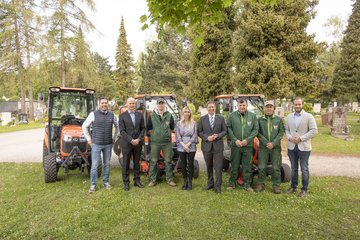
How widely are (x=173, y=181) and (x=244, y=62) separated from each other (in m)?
10.3

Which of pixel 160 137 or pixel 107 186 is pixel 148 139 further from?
pixel 107 186

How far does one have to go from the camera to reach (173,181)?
Answer: 6.83 meters

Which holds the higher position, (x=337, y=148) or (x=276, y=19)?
(x=276, y=19)

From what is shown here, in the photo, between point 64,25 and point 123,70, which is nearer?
point 64,25

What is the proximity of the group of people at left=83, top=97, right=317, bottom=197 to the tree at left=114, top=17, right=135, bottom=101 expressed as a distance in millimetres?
43170

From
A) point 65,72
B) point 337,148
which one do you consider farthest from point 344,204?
point 65,72

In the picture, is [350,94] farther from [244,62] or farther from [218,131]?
[218,131]

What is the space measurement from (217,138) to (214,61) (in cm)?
1436

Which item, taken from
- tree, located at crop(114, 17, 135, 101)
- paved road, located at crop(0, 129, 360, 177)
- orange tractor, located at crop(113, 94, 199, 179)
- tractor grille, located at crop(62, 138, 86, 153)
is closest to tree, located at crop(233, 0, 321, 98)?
paved road, located at crop(0, 129, 360, 177)

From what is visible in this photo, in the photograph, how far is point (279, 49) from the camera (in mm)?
14406

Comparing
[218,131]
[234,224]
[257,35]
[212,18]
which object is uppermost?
[257,35]

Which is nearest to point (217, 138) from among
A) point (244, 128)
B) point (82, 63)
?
point (244, 128)

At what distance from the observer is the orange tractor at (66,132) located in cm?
671

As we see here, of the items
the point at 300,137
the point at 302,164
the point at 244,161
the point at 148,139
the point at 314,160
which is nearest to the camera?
the point at 300,137
